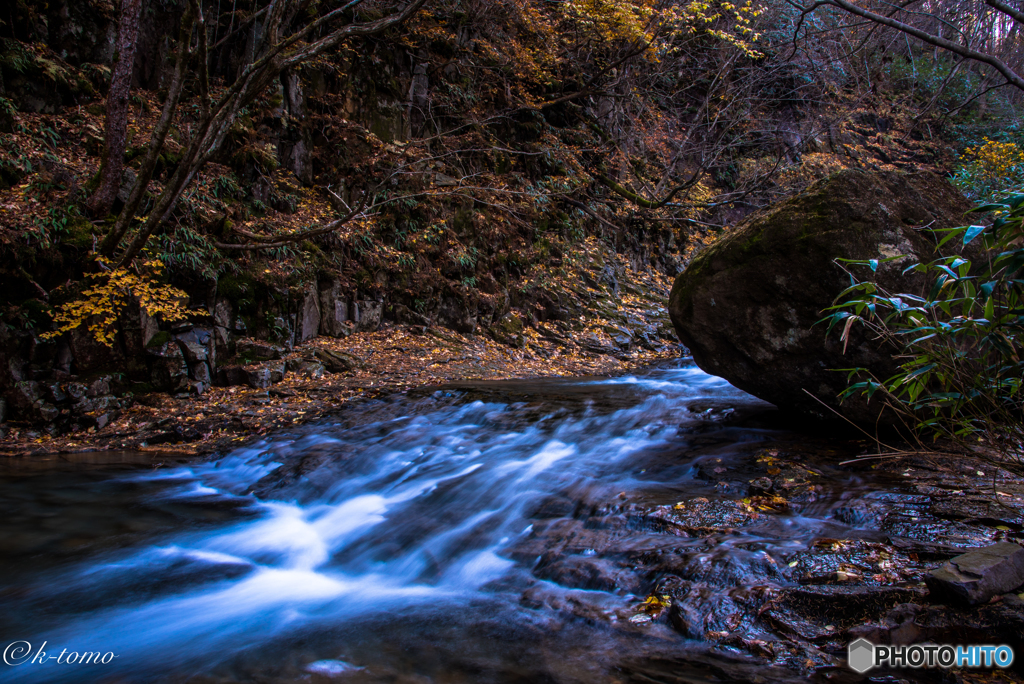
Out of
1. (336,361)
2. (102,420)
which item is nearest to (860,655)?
(336,361)

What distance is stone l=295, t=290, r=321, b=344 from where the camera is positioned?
8.88 m

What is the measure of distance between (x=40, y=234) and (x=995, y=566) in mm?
9626

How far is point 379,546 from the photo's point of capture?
4.49 metres

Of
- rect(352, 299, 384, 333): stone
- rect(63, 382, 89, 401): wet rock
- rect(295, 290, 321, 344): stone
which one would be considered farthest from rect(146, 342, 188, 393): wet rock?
rect(352, 299, 384, 333): stone

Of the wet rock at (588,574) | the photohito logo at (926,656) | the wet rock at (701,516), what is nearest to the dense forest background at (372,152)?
the wet rock at (701,516)

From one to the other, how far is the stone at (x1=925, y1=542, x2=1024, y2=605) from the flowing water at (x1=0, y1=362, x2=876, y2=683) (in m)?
0.76

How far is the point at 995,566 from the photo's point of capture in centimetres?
244

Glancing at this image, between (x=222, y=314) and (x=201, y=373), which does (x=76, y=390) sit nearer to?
(x=201, y=373)

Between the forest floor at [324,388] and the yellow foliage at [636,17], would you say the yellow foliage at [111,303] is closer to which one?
the forest floor at [324,388]

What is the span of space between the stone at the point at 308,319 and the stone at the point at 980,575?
8.48m

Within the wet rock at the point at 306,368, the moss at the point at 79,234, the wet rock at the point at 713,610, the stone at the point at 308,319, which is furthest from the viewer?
the stone at the point at 308,319

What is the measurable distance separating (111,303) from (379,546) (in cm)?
518

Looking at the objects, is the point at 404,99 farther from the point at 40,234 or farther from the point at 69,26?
the point at 40,234

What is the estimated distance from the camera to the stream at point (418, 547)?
9.10ft
